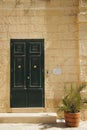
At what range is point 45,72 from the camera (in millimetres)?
8523

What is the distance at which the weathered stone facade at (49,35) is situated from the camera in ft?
27.8

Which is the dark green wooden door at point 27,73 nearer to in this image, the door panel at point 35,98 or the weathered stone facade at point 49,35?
the door panel at point 35,98

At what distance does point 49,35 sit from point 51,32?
121 millimetres

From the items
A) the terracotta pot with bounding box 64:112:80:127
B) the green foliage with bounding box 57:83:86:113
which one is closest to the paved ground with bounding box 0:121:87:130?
the terracotta pot with bounding box 64:112:80:127

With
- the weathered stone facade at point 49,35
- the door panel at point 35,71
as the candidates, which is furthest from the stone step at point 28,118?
the door panel at point 35,71

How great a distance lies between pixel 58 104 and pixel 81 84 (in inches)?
40.7

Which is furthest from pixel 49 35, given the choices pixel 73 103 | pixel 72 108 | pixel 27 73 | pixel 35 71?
pixel 72 108

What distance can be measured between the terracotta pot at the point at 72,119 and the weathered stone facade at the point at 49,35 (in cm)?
97

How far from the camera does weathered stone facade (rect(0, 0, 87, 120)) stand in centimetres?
848

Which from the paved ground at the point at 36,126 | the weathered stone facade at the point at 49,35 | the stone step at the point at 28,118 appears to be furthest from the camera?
the weathered stone facade at the point at 49,35

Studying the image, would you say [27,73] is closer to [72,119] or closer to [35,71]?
[35,71]

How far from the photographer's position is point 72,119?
24.6 feet

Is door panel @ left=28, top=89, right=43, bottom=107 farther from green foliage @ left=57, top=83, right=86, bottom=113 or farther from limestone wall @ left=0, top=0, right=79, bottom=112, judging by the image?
green foliage @ left=57, top=83, right=86, bottom=113

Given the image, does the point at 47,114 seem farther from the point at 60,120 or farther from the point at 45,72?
the point at 45,72
